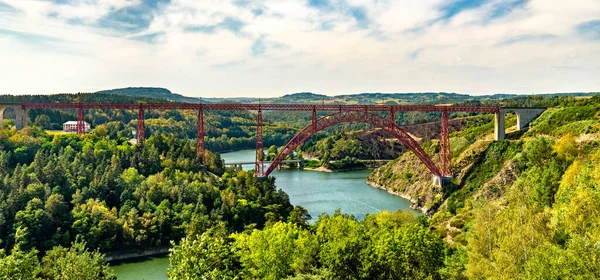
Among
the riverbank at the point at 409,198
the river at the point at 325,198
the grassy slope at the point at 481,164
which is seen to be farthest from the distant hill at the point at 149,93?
the grassy slope at the point at 481,164

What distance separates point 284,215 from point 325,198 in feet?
38.6

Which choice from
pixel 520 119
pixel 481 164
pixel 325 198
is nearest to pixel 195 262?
pixel 481 164

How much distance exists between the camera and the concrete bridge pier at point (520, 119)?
37094 mm

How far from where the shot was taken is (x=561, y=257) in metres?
9.62

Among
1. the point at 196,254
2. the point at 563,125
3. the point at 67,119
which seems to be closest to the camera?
the point at 196,254

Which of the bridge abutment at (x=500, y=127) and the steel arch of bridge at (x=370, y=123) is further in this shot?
the bridge abutment at (x=500, y=127)

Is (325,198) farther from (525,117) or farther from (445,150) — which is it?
(525,117)

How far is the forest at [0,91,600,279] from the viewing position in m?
12.4

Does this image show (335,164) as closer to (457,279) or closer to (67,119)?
(67,119)

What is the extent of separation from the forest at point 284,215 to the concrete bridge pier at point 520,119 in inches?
36.9

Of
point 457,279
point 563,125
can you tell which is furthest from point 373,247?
point 563,125

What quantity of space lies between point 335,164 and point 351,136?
9807mm

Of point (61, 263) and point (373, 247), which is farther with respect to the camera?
point (373, 247)

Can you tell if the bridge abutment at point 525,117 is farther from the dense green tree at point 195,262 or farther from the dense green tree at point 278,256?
the dense green tree at point 195,262
